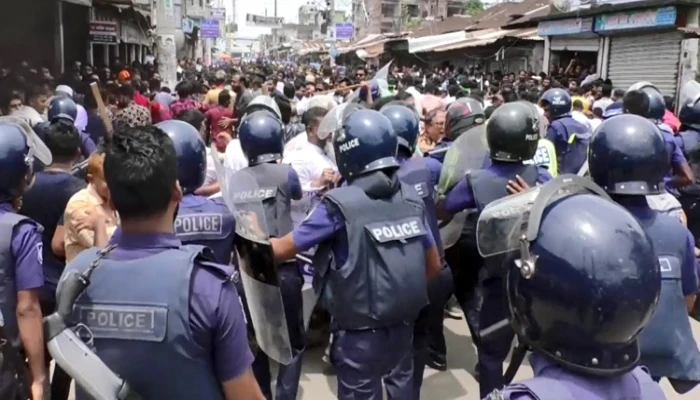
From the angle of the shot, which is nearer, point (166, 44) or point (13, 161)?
point (13, 161)

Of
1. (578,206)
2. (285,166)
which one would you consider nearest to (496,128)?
(285,166)

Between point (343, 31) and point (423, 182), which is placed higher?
point (343, 31)

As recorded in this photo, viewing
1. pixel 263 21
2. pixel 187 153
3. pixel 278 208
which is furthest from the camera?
A: pixel 263 21

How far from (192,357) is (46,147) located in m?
2.15

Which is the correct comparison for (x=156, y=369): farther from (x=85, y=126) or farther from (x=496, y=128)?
(x=85, y=126)

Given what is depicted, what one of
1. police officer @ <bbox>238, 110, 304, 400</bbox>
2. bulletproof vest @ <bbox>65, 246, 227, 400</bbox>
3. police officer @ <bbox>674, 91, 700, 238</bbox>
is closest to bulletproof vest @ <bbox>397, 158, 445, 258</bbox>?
police officer @ <bbox>238, 110, 304, 400</bbox>

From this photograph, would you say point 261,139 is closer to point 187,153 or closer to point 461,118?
point 187,153

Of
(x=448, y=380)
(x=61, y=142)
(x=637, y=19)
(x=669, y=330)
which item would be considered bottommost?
(x=448, y=380)

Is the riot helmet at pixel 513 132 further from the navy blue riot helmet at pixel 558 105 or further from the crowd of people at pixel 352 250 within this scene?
the navy blue riot helmet at pixel 558 105

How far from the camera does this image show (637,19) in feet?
48.2

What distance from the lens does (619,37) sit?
1652 cm

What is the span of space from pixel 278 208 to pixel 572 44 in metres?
16.3

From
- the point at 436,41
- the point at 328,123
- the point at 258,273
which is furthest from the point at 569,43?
the point at 258,273

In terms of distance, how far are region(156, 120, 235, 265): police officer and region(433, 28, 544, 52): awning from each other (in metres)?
17.4
